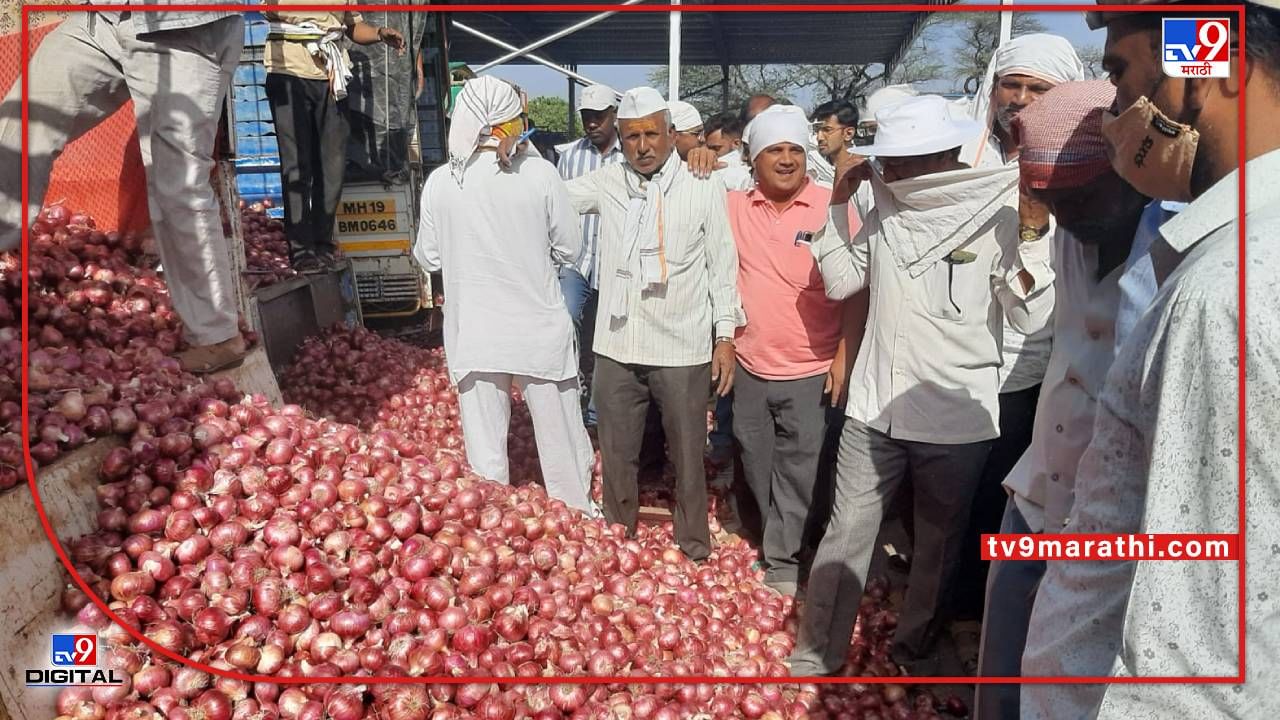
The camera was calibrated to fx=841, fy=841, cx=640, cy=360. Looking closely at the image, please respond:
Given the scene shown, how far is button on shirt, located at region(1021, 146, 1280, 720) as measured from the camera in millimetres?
778

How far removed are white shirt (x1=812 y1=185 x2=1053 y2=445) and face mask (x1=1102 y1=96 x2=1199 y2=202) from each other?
1.48 m

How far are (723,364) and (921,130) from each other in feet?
4.23

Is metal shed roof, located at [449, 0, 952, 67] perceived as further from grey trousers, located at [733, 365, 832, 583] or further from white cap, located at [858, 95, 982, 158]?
white cap, located at [858, 95, 982, 158]

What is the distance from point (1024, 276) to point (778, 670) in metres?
1.41

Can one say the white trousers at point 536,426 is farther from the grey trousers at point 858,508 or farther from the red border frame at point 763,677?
the red border frame at point 763,677

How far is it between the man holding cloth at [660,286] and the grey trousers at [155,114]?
139 cm

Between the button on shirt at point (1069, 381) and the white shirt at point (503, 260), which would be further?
the white shirt at point (503, 260)

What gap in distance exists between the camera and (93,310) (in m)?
3.05

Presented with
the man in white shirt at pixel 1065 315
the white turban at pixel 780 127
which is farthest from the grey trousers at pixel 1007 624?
the white turban at pixel 780 127

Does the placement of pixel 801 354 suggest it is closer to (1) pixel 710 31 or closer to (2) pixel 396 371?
(2) pixel 396 371

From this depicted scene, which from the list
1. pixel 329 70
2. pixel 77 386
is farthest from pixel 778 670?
pixel 329 70

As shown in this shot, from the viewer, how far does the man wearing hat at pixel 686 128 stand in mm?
4816

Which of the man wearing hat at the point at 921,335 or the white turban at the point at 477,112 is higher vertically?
the white turban at the point at 477,112

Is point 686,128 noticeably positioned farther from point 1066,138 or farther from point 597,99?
point 1066,138
